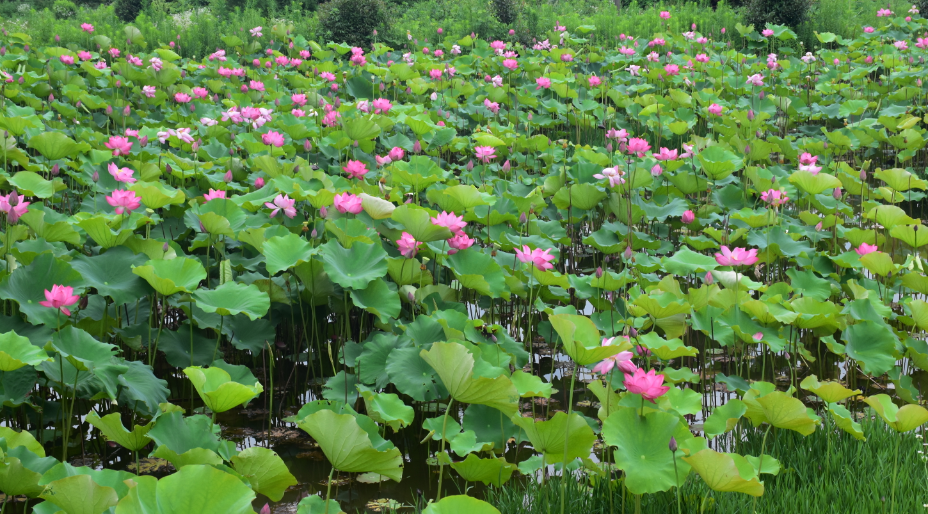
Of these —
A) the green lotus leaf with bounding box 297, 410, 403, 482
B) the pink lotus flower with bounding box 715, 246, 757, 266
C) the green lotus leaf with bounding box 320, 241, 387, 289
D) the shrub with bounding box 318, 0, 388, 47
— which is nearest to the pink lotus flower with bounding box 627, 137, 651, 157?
the pink lotus flower with bounding box 715, 246, 757, 266

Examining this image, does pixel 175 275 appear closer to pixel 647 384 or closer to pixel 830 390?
pixel 647 384

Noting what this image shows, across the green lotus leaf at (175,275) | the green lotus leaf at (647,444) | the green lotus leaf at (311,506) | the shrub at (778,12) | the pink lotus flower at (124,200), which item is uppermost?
the shrub at (778,12)

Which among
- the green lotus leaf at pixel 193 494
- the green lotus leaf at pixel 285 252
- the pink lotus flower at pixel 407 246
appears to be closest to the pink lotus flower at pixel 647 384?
the green lotus leaf at pixel 193 494

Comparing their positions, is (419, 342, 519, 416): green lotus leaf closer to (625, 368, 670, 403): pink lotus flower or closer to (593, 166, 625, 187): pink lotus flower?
(625, 368, 670, 403): pink lotus flower

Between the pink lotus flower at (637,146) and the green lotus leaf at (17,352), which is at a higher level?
the pink lotus flower at (637,146)

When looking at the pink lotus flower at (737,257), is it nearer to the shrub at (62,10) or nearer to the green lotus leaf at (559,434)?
the green lotus leaf at (559,434)

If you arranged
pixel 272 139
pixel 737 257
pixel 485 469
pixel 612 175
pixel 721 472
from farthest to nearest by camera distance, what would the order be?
pixel 272 139, pixel 612 175, pixel 737 257, pixel 485 469, pixel 721 472

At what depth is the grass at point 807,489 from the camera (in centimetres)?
184

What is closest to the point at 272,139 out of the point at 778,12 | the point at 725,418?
the point at 725,418

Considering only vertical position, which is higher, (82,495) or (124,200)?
(124,200)

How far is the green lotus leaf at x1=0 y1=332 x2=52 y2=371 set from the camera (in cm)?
175

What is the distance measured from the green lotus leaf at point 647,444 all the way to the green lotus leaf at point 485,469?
1.41 feet

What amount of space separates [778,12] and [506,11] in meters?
3.58

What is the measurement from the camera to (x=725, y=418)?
1.92 metres
